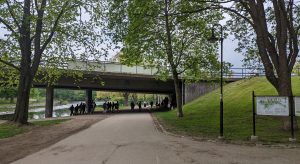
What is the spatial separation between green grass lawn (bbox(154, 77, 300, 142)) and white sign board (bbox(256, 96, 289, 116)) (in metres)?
1.14

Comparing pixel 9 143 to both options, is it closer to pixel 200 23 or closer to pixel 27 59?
pixel 27 59

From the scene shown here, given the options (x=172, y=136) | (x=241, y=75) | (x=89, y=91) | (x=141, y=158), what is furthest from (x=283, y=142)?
(x=89, y=91)

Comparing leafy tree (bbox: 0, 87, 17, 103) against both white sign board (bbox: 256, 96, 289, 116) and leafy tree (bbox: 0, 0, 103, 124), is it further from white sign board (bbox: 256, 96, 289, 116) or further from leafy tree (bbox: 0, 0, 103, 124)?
white sign board (bbox: 256, 96, 289, 116)

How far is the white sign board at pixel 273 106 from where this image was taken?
57.6 feet

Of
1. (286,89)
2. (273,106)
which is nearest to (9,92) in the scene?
(286,89)

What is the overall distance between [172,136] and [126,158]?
7.38 meters

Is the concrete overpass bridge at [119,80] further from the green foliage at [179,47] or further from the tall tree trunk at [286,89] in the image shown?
the tall tree trunk at [286,89]

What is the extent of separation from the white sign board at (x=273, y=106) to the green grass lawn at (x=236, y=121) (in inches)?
44.8

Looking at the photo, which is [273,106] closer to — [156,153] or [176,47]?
[156,153]

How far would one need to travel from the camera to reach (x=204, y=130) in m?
22.0

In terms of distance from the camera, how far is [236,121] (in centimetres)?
2592

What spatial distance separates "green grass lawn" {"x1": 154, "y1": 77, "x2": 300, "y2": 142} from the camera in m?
19.7

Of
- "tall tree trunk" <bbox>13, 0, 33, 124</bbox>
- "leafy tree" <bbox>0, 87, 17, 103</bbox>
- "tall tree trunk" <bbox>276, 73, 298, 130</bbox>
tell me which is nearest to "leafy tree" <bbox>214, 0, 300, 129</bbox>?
"tall tree trunk" <bbox>276, 73, 298, 130</bbox>

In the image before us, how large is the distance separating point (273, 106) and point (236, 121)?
8.26 meters
